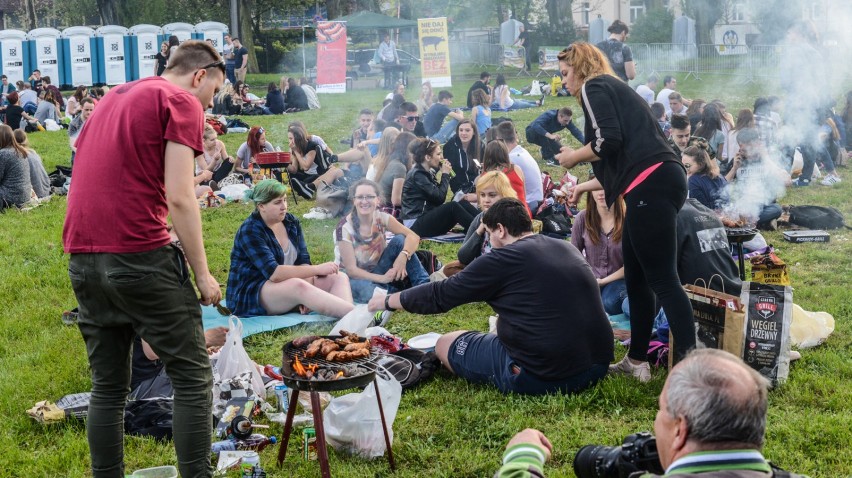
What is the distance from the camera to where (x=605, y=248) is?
7.16m

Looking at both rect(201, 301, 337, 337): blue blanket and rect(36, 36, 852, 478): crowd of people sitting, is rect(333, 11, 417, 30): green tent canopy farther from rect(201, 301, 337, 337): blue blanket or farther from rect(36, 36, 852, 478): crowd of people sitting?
rect(201, 301, 337, 337): blue blanket

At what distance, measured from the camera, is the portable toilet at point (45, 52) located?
3014 cm

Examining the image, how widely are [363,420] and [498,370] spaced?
3.60ft

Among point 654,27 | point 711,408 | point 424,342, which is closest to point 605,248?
point 424,342

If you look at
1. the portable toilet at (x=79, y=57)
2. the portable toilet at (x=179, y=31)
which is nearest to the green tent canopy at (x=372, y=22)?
the portable toilet at (x=179, y=31)

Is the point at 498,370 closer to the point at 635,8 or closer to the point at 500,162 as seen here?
the point at 500,162

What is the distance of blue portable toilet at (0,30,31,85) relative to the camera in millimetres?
29781

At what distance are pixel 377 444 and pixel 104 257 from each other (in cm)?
178

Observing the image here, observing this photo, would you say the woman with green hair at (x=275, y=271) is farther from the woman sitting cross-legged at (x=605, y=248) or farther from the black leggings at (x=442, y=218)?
the black leggings at (x=442, y=218)

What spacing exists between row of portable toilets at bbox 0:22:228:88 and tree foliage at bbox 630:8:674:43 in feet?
56.2

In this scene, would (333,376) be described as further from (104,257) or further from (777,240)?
(777,240)

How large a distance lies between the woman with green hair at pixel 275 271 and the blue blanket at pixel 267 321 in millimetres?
72

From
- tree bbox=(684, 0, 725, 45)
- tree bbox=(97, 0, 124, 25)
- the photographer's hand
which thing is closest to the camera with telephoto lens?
the photographer's hand

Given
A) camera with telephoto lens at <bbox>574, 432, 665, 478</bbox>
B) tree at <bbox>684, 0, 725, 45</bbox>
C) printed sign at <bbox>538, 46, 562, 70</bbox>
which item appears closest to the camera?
camera with telephoto lens at <bbox>574, 432, 665, 478</bbox>
